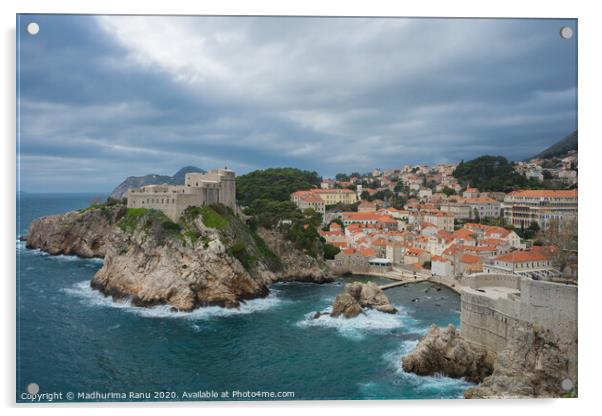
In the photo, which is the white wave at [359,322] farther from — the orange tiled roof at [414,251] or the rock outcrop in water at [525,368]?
the orange tiled roof at [414,251]

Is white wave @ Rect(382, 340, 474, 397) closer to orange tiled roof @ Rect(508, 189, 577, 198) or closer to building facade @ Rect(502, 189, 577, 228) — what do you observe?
building facade @ Rect(502, 189, 577, 228)


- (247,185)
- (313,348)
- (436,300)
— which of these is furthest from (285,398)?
(247,185)

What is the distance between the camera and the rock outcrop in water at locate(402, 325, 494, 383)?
7.96m

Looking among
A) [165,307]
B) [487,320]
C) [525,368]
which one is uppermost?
[487,320]

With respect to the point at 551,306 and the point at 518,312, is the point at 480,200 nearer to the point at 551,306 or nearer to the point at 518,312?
the point at 518,312

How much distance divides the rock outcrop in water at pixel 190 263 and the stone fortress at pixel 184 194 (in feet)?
1.20

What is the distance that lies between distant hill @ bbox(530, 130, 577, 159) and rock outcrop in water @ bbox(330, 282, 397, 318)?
5974 millimetres

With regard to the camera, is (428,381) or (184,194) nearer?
(428,381)

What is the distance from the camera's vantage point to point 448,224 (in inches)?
781

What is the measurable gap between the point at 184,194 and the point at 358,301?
746cm

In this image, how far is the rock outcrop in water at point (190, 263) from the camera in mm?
13539

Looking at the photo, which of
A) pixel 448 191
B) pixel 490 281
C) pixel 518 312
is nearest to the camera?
pixel 518 312

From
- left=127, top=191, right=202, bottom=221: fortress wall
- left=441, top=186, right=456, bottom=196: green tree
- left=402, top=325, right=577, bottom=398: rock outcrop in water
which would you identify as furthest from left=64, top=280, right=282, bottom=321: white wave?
left=441, top=186, right=456, bottom=196: green tree

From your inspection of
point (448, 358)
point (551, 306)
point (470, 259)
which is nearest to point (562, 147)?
point (551, 306)
